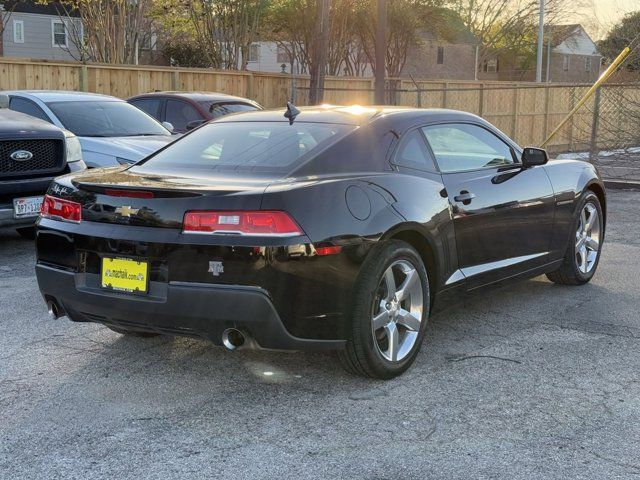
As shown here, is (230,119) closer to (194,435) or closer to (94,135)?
(194,435)

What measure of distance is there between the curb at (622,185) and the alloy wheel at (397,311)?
10447 mm

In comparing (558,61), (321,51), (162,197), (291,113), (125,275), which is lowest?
(125,275)

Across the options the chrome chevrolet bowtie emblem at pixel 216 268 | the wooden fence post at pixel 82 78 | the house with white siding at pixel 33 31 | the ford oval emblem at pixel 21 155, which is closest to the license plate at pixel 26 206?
the ford oval emblem at pixel 21 155

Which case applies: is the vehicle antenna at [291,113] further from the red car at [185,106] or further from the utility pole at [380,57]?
the utility pole at [380,57]

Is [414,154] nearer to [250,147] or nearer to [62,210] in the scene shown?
[250,147]

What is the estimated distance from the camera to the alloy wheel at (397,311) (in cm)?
430

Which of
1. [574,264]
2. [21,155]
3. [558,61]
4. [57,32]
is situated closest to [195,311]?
[574,264]

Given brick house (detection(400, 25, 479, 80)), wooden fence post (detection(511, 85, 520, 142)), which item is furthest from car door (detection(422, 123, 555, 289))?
brick house (detection(400, 25, 479, 80))

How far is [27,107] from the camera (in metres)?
9.95

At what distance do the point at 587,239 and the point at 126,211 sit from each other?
4006 mm

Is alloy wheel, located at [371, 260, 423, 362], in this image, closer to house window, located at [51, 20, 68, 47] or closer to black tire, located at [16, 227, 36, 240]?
black tire, located at [16, 227, 36, 240]

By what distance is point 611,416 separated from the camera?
3.86 metres

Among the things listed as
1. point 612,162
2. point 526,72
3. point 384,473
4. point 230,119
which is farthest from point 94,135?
point 526,72

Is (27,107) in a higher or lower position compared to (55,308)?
higher
